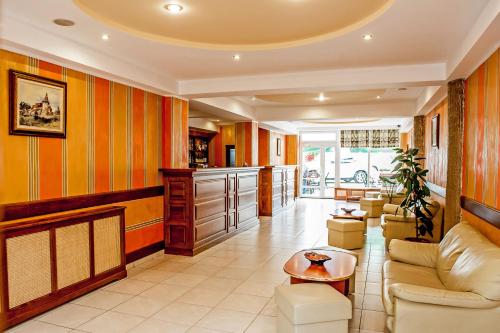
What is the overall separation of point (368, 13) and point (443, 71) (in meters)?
2.11

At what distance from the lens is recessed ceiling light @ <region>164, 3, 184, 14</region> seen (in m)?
3.32

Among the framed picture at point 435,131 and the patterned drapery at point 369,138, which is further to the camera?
the patterned drapery at point 369,138

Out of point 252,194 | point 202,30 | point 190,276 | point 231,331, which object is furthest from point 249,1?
point 252,194

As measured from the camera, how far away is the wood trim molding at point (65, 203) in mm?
3521

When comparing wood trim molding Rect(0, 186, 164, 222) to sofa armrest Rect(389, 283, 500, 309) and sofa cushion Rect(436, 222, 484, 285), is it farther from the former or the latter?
sofa cushion Rect(436, 222, 484, 285)

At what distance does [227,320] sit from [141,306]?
100cm

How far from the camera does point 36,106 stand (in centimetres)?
379

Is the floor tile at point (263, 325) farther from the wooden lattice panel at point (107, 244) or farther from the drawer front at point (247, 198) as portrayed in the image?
the drawer front at point (247, 198)

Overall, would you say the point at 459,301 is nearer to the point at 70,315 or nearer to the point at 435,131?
the point at 70,315

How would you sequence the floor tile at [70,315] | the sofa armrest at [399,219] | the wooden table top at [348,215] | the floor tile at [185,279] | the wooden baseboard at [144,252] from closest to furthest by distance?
the floor tile at [70,315]
the floor tile at [185,279]
the wooden baseboard at [144,252]
the sofa armrest at [399,219]
the wooden table top at [348,215]

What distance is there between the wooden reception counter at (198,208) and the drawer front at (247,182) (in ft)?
0.80

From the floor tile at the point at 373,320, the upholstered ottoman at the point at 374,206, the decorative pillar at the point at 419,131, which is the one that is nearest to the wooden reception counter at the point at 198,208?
the floor tile at the point at 373,320

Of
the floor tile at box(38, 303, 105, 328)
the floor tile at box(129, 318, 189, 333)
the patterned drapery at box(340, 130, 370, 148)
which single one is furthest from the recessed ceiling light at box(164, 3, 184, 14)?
the patterned drapery at box(340, 130, 370, 148)

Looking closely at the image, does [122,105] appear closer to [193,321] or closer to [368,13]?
[193,321]
